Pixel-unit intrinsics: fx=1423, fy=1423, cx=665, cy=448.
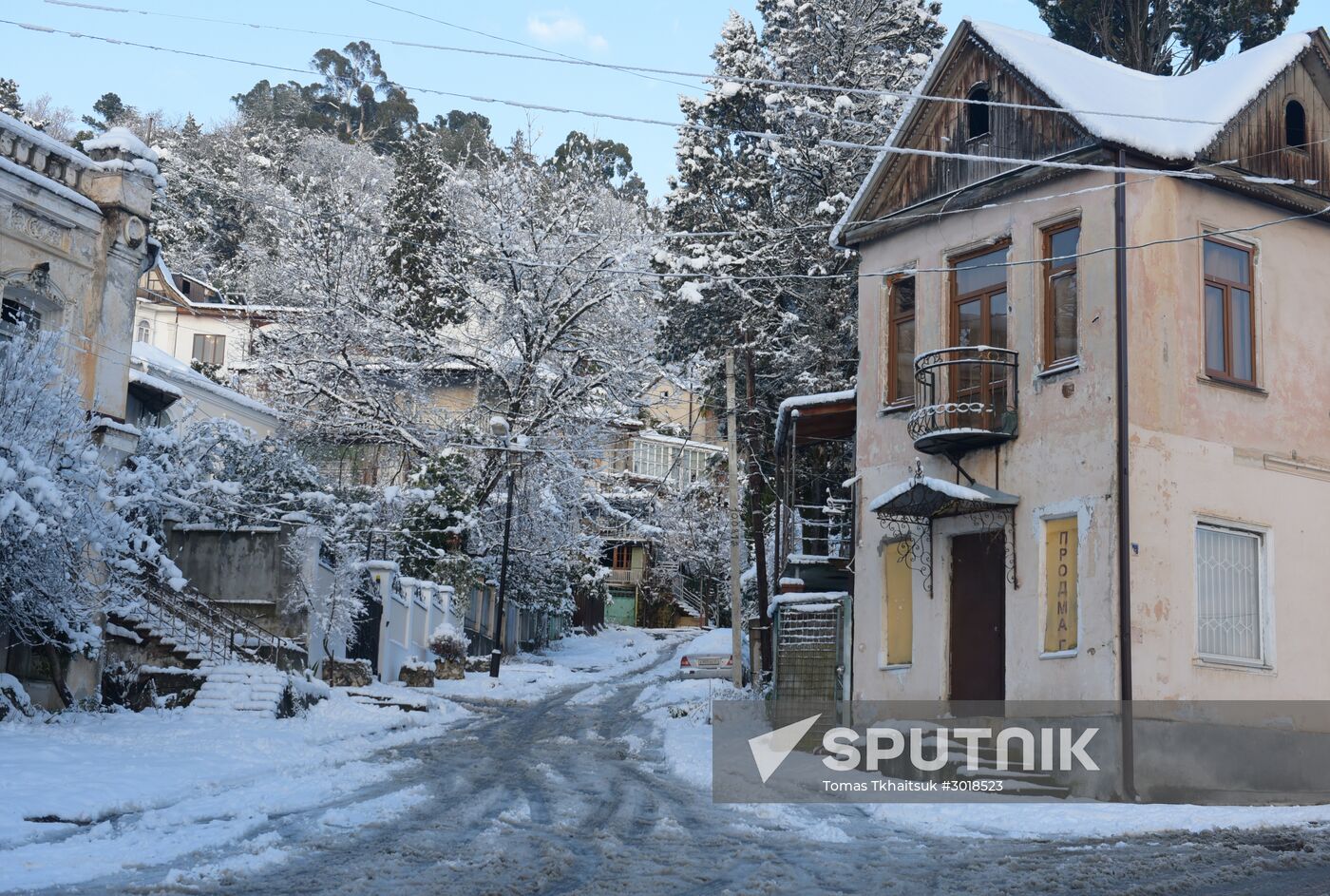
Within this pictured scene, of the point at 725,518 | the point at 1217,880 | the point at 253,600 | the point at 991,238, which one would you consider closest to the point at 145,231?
the point at 253,600

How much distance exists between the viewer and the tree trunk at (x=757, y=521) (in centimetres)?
3017

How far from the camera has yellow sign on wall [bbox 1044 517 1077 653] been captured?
57.6ft

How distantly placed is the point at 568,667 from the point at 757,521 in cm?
1738

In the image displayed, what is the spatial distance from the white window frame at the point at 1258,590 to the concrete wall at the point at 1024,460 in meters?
1.38

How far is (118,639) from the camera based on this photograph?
989 inches

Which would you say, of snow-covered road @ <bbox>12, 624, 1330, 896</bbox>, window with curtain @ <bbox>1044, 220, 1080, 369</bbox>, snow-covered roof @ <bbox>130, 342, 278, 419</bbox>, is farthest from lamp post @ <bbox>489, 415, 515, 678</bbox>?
Result: snow-covered road @ <bbox>12, 624, 1330, 896</bbox>

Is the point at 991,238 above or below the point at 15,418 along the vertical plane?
above

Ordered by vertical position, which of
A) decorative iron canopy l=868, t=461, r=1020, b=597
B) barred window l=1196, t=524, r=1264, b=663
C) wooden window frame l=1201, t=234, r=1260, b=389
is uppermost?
wooden window frame l=1201, t=234, r=1260, b=389

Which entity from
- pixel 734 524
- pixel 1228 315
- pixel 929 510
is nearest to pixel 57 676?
pixel 734 524

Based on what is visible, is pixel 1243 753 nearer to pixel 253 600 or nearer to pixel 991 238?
pixel 991 238

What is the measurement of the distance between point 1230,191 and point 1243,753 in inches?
282

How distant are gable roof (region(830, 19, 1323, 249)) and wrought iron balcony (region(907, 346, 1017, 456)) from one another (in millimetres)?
3070

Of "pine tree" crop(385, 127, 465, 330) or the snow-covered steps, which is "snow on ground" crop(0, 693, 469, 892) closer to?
the snow-covered steps
